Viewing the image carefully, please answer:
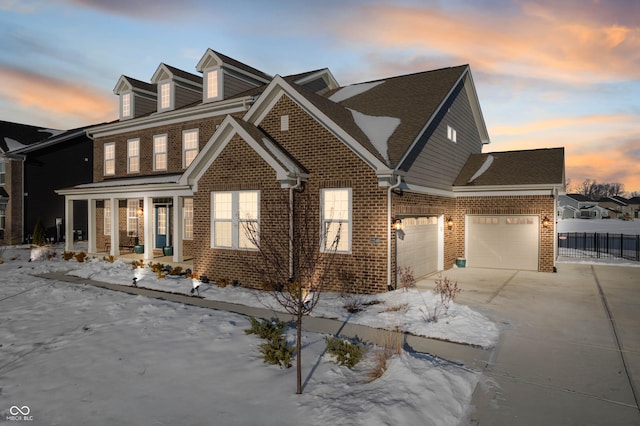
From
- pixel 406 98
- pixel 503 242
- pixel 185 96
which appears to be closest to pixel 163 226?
pixel 185 96

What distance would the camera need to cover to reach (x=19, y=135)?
32031 millimetres

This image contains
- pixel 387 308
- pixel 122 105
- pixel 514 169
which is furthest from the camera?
pixel 122 105

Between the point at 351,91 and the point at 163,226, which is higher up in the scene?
the point at 351,91

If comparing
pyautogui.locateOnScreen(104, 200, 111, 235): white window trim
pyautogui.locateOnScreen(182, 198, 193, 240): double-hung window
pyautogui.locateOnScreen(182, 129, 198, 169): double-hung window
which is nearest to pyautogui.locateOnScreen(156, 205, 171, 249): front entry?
pyautogui.locateOnScreen(182, 198, 193, 240): double-hung window

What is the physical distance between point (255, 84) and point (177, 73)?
4.31 meters

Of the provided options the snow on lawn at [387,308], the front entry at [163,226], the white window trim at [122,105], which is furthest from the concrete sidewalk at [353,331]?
the white window trim at [122,105]

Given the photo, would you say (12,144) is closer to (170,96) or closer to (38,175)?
(38,175)

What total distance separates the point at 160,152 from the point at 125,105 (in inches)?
191

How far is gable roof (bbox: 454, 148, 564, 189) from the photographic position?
18.0 metres

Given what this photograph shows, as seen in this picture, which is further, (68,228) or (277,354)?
(68,228)

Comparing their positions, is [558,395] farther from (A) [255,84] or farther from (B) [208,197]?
(A) [255,84]

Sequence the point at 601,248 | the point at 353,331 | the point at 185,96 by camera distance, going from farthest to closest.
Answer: the point at 601,248, the point at 185,96, the point at 353,331

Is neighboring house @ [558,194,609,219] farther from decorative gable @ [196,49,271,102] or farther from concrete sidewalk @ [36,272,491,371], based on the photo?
concrete sidewalk @ [36,272,491,371]

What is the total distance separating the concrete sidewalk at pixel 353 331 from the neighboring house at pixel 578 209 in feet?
326
